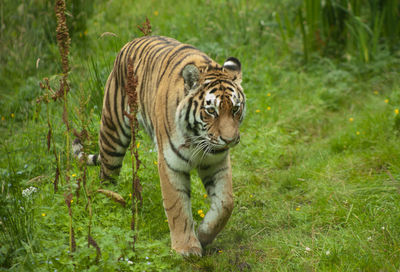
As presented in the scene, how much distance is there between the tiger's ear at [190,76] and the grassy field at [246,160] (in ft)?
2.37

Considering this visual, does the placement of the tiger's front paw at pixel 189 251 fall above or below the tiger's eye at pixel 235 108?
below

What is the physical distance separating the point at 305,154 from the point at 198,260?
7.53ft

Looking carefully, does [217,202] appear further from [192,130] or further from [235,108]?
[235,108]

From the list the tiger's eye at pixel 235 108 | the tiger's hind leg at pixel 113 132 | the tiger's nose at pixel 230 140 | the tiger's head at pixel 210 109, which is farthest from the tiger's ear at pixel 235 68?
the tiger's hind leg at pixel 113 132

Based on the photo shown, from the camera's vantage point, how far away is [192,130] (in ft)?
11.3

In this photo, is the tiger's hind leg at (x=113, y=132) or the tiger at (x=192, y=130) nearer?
the tiger at (x=192, y=130)

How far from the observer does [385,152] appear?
4.56 meters

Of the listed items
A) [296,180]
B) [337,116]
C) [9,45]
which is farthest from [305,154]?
[9,45]

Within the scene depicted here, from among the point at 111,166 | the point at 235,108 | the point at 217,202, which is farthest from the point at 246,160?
the point at 235,108

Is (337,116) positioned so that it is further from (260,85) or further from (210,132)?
(210,132)

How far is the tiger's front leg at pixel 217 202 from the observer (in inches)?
141

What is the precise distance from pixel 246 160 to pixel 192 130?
185cm

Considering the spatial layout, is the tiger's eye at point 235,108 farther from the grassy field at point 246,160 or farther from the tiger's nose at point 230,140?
the grassy field at point 246,160

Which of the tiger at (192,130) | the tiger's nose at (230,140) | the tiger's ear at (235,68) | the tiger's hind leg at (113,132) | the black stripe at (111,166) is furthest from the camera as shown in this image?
the black stripe at (111,166)
